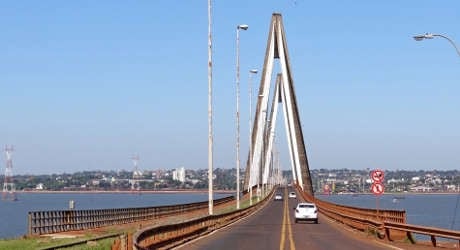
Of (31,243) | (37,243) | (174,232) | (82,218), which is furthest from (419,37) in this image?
(82,218)

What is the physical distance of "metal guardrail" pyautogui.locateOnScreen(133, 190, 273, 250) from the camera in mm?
25561

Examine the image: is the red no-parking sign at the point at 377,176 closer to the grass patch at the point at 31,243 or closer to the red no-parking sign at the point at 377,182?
the red no-parking sign at the point at 377,182

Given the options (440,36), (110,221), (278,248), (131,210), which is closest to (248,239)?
(278,248)

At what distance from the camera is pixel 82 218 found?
50344 mm

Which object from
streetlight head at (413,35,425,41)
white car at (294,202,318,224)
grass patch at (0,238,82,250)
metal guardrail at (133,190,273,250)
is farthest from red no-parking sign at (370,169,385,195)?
white car at (294,202,318,224)

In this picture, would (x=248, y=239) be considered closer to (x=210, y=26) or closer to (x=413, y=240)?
(x=413, y=240)

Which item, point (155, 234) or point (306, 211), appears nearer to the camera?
point (155, 234)

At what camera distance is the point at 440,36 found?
115 ft

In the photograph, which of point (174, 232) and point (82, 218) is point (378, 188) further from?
point (82, 218)

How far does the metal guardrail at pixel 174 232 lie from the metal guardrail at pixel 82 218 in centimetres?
795

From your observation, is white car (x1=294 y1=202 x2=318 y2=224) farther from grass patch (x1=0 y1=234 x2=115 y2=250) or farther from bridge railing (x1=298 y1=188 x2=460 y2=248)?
grass patch (x1=0 y1=234 x2=115 y2=250)

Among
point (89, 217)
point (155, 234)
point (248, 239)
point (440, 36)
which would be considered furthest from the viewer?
point (89, 217)

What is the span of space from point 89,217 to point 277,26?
89.9 meters

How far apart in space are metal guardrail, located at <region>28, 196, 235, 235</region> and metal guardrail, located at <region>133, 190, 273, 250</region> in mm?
7954
